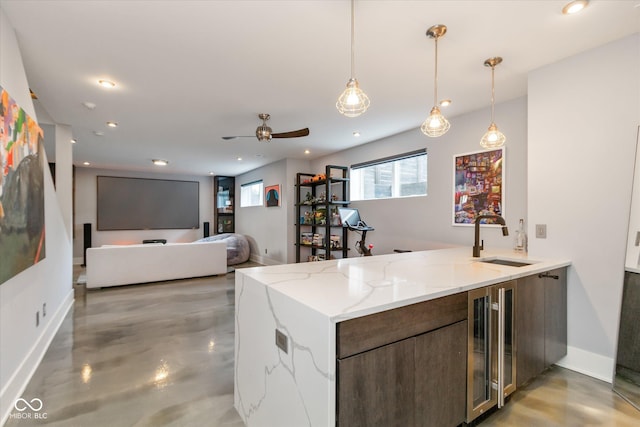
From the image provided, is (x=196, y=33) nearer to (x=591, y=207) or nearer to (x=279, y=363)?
(x=279, y=363)

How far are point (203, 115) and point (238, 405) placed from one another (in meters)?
3.11

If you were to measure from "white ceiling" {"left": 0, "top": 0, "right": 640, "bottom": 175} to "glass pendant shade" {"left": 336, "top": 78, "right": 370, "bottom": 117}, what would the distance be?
0.48m

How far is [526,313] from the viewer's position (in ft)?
6.25

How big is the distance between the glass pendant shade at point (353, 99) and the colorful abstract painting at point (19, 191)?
6.36ft

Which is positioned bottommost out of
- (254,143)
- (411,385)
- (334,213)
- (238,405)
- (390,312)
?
(238,405)

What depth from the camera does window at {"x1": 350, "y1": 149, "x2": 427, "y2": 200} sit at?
13.6 ft

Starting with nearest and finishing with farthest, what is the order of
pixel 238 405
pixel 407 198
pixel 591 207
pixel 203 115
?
pixel 238 405
pixel 591 207
pixel 203 115
pixel 407 198

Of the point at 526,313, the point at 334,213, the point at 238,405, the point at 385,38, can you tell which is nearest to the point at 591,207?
the point at 526,313

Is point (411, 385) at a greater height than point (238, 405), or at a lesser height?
greater

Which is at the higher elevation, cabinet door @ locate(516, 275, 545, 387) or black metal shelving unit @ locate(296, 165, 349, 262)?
black metal shelving unit @ locate(296, 165, 349, 262)

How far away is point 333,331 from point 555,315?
207 cm

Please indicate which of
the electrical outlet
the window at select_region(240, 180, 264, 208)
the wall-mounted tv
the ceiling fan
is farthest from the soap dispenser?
the wall-mounted tv

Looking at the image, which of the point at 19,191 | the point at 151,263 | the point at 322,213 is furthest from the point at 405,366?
the point at 151,263

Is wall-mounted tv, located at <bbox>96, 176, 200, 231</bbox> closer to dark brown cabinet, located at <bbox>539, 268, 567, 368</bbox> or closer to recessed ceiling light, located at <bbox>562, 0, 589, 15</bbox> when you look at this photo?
dark brown cabinet, located at <bbox>539, 268, 567, 368</bbox>
